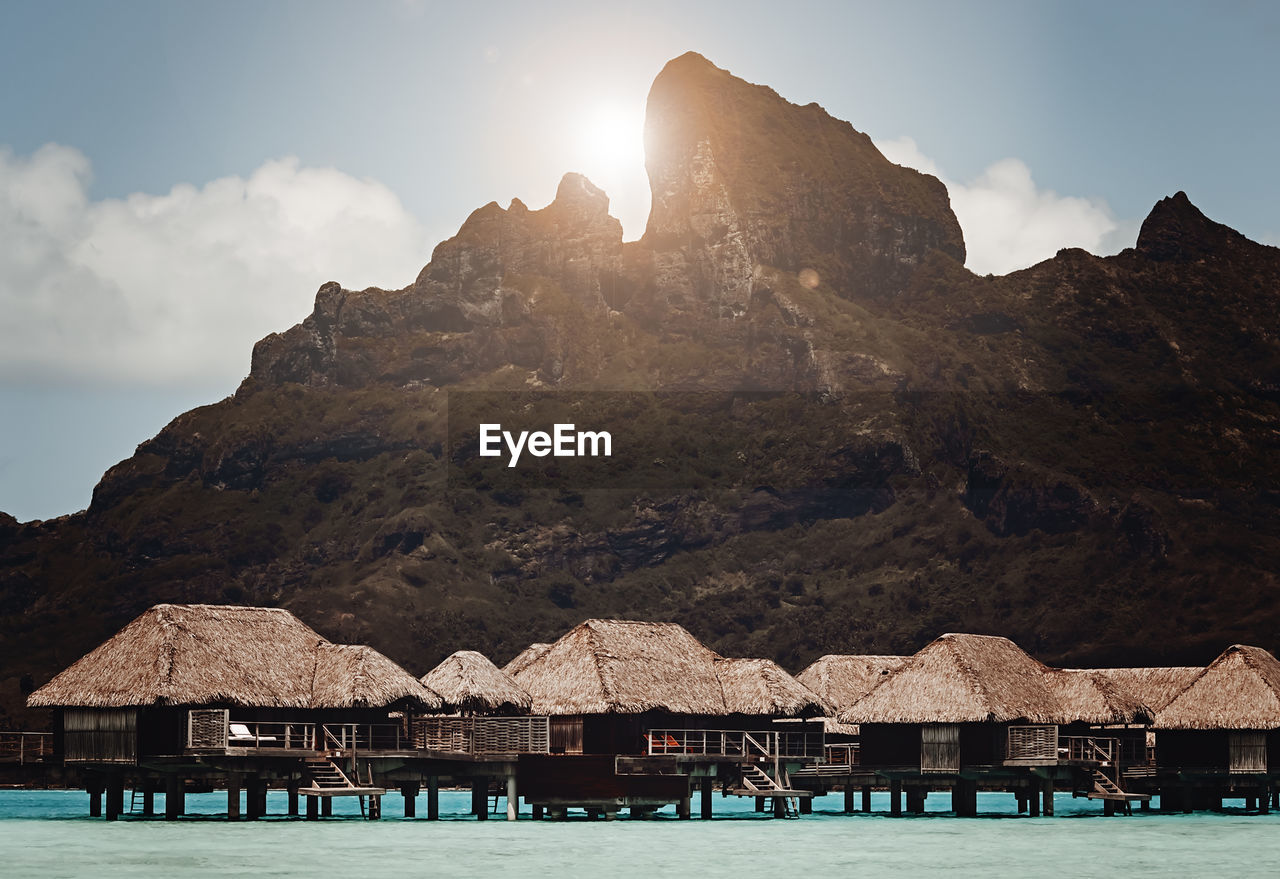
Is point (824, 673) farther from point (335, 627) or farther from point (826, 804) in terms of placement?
point (335, 627)

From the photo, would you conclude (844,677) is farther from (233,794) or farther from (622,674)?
(233,794)

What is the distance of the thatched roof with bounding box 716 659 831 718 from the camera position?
225 feet

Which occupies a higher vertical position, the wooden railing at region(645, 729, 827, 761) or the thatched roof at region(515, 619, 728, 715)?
the thatched roof at region(515, 619, 728, 715)

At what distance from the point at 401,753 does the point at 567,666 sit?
7.37 meters

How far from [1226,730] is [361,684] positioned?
1333 inches

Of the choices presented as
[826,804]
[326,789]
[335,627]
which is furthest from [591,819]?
[335,627]

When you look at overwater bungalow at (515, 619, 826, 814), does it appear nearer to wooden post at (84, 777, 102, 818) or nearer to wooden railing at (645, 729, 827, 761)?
wooden railing at (645, 729, 827, 761)

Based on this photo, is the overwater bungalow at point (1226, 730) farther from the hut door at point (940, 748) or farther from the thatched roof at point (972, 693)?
the hut door at point (940, 748)

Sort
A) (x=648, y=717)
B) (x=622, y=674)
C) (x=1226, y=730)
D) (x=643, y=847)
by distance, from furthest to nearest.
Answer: (x=1226, y=730)
(x=648, y=717)
(x=622, y=674)
(x=643, y=847)

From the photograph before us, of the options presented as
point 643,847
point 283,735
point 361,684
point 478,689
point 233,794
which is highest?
point 361,684

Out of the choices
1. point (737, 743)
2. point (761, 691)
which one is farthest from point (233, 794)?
point (761, 691)

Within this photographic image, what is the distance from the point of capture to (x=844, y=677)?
83.0 meters

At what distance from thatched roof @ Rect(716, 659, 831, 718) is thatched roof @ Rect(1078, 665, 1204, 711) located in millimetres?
14502

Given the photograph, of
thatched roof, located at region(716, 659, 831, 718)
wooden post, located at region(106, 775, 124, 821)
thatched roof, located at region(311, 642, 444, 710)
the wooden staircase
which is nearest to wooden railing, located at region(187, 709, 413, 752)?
thatched roof, located at region(311, 642, 444, 710)
